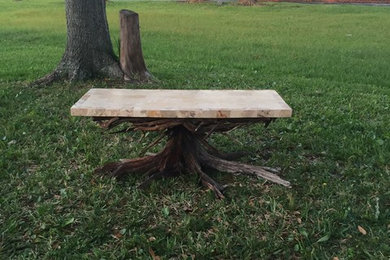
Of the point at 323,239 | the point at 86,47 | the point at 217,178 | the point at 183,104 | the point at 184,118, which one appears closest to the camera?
the point at 323,239

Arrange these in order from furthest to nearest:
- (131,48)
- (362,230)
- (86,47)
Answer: (131,48)
(86,47)
(362,230)

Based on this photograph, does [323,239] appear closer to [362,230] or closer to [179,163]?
[362,230]

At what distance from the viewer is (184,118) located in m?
3.31

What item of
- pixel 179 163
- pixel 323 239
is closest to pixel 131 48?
pixel 179 163

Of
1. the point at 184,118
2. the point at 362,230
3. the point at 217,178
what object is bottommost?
the point at 217,178

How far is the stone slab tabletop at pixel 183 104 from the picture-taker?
3.22m

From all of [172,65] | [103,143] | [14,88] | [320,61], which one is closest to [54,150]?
[103,143]

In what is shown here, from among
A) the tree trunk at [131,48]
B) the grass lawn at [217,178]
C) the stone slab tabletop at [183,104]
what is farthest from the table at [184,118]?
the tree trunk at [131,48]

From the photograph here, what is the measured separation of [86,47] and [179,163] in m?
3.33

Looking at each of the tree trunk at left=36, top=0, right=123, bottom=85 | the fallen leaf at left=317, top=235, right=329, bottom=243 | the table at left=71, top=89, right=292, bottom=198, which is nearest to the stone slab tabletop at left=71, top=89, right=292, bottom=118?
the table at left=71, top=89, right=292, bottom=198

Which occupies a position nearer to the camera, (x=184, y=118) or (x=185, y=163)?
(x=184, y=118)

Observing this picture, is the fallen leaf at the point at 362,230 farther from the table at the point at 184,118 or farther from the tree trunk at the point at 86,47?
the tree trunk at the point at 86,47

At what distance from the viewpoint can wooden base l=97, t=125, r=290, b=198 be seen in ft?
12.5

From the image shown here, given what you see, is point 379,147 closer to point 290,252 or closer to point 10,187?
point 290,252
